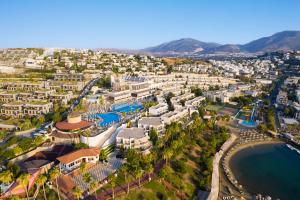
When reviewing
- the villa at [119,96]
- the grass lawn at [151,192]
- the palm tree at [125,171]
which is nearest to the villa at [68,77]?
the villa at [119,96]

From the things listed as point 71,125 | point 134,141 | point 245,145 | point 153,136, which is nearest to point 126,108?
point 71,125

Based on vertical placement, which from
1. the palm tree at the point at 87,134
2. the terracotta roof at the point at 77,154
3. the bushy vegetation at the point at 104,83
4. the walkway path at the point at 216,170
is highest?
the bushy vegetation at the point at 104,83

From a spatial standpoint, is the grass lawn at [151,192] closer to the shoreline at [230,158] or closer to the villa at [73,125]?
the shoreline at [230,158]

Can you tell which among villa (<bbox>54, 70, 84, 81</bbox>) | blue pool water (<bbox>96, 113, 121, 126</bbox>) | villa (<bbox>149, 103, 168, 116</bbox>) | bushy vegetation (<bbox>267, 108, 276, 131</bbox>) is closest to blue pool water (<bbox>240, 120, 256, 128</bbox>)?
bushy vegetation (<bbox>267, 108, 276, 131</bbox>)

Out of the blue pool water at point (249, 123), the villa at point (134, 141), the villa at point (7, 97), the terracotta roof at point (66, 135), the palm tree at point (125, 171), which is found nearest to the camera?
the palm tree at point (125, 171)

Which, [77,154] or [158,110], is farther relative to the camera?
[158,110]

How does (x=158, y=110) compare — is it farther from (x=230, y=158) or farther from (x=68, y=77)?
(x=68, y=77)
